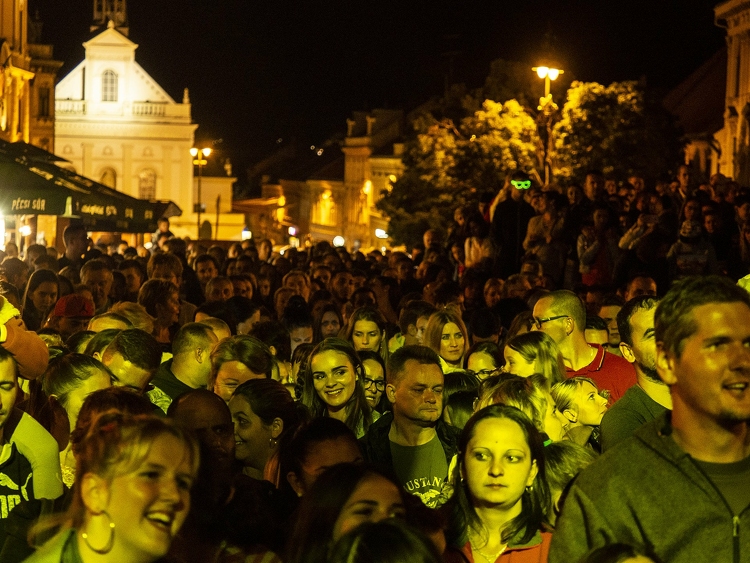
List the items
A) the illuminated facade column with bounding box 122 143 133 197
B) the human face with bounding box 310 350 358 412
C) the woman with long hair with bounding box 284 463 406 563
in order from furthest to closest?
the illuminated facade column with bounding box 122 143 133 197, the human face with bounding box 310 350 358 412, the woman with long hair with bounding box 284 463 406 563

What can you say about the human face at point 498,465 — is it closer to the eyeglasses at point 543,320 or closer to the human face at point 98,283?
the eyeglasses at point 543,320

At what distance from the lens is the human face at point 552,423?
6578 millimetres

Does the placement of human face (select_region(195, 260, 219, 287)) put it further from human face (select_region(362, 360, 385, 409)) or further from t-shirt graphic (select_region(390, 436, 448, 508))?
t-shirt graphic (select_region(390, 436, 448, 508))

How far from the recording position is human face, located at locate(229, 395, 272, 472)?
261 inches

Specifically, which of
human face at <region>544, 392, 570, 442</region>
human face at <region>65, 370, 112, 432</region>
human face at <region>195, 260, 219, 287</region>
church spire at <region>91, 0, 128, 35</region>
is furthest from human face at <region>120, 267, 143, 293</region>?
church spire at <region>91, 0, 128, 35</region>

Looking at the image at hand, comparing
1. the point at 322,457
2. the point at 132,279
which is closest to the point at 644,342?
the point at 322,457

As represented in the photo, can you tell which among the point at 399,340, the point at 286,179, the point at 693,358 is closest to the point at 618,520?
the point at 693,358

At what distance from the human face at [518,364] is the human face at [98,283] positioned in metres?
6.80

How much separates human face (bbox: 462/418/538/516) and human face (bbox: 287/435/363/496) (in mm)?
557

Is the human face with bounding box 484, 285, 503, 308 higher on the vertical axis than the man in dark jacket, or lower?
higher

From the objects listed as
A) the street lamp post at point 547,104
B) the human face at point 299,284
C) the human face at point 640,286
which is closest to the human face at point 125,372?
the human face at point 640,286

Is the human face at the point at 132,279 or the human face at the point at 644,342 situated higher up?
the human face at the point at 132,279

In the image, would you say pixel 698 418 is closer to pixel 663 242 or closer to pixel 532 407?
pixel 532 407

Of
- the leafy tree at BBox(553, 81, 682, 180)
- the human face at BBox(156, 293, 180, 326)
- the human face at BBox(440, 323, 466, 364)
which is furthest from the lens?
the leafy tree at BBox(553, 81, 682, 180)
